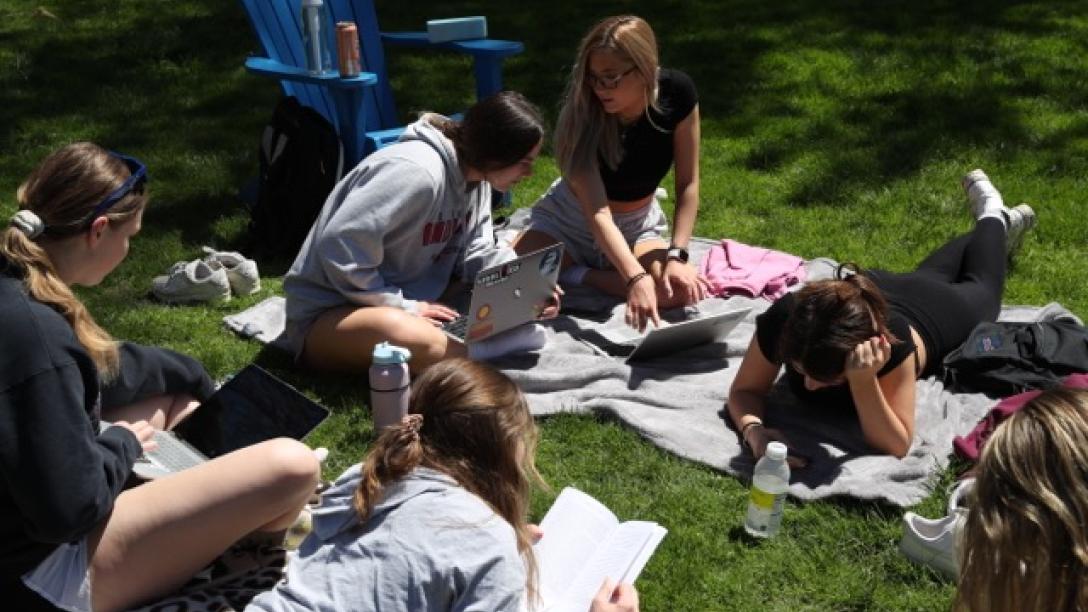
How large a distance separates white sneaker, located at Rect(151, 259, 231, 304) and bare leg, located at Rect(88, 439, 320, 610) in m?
2.24

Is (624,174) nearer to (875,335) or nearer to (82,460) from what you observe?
(875,335)

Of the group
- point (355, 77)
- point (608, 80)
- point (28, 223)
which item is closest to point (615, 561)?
point (28, 223)

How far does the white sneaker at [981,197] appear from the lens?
4797 mm

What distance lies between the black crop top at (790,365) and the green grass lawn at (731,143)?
416mm

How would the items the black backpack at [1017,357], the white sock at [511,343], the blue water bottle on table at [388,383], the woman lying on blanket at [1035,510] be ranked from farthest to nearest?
the white sock at [511,343], the black backpack at [1017,357], the blue water bottle on table at [388,383], the woman lying on blanket at [1035,510]

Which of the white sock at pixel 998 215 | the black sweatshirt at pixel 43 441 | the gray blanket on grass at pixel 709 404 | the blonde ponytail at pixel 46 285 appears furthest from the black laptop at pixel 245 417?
the white sock at pixel 998 215

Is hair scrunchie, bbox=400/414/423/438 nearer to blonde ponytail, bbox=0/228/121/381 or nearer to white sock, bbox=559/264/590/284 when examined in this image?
blonde ponytail, bbox=0/228/121/381

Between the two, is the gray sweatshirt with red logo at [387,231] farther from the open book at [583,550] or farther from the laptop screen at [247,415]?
the open book at [583,550]

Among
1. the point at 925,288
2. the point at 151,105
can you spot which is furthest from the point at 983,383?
the point at 151,105

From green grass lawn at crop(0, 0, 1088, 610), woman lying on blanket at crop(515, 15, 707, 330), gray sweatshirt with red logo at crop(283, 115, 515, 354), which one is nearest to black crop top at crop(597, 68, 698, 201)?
woman lying on blanket at crop(515, 15, 707, 330)

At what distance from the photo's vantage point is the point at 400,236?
420 centimetres

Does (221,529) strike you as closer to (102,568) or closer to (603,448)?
(102,568)

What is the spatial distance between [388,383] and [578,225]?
1695 millimetres

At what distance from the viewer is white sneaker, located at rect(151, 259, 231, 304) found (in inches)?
190
